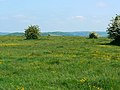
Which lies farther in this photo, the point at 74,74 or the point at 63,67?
the point at 63,67

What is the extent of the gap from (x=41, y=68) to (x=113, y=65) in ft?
16.7

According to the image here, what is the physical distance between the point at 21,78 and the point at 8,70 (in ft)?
11.6

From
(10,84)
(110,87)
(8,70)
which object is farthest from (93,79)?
(8,70)

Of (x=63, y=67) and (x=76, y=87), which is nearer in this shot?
(x=76, y=87)

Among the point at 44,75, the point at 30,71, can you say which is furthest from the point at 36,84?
the point at 30,71

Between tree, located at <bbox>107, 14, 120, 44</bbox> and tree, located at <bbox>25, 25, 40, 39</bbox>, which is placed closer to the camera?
tree, located at <bbox>107, 14, 120, 44</bbox>

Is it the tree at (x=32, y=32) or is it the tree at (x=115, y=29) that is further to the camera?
the tree at (x=32, y=32)

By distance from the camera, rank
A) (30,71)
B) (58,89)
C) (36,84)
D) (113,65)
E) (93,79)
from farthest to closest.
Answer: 1. (113,65)
2. (30,71)
3. (93,79)
4. (36,84)
5. (58,89)

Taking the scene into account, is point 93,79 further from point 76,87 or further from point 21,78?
point 21,78

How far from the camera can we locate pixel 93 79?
17.4 meters

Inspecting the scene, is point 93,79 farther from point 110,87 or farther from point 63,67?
point 63,67

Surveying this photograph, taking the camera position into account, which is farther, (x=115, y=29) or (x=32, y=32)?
(x=32, y=32)

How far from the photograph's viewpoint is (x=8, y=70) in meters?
21.4

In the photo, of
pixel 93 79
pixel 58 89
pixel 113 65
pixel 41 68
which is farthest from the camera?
pixel 113 65
